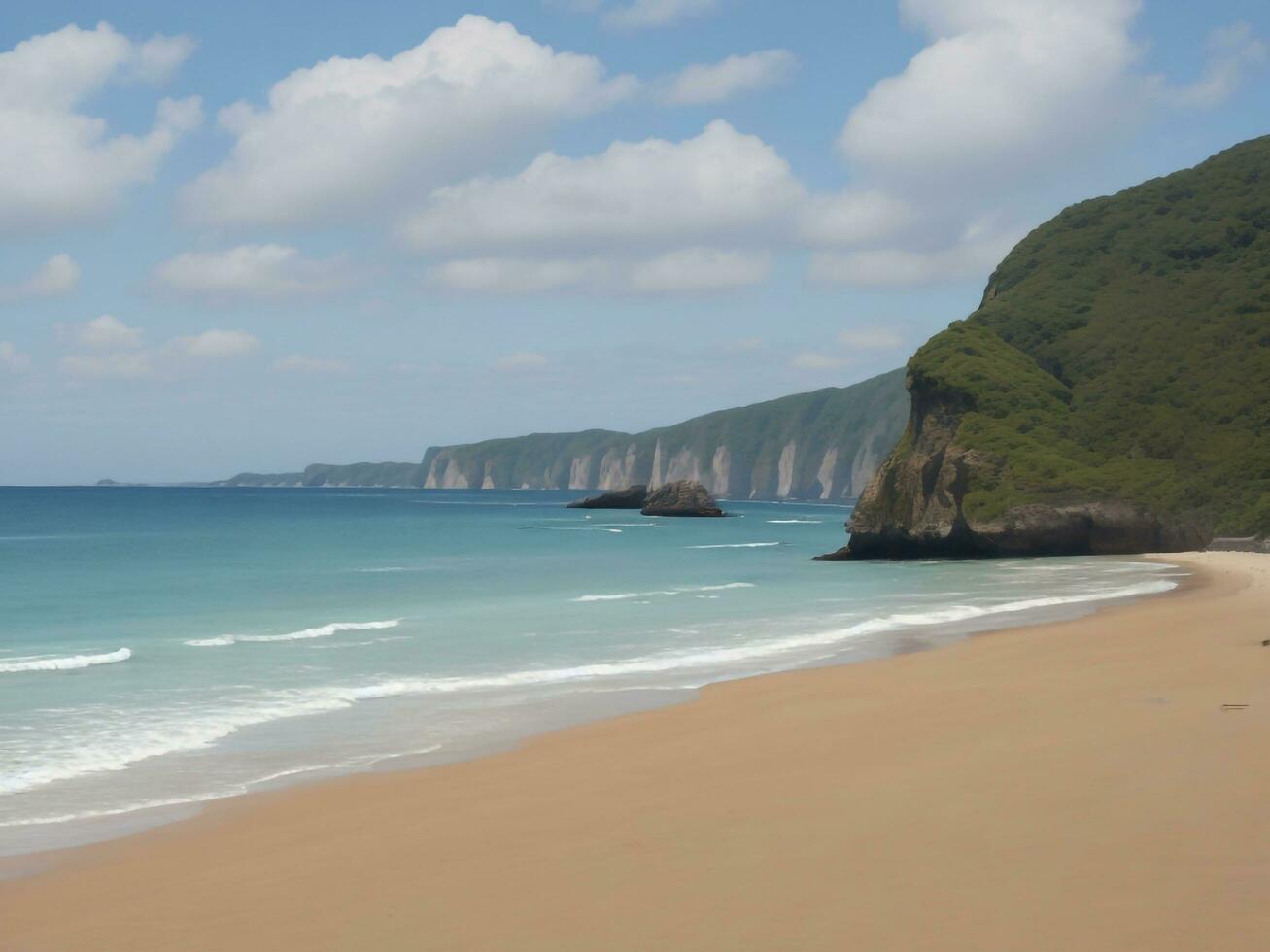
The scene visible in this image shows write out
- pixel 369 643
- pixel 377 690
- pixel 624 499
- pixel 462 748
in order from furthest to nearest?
pixel 624 499 < pixel 369 643 < pixel 377 690 < pixel 462 748

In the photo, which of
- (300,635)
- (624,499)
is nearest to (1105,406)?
(300,635)

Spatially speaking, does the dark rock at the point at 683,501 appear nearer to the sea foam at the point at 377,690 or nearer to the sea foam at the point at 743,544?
the sea foam at the point at 743,544

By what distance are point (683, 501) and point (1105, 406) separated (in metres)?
70.6

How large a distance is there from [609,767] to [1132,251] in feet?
240

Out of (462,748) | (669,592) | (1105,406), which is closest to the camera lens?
(462,748)

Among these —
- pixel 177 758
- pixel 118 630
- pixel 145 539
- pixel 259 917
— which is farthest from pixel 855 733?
pixel 145 539

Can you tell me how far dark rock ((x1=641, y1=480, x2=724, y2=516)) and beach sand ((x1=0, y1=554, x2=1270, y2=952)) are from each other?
4463 inches

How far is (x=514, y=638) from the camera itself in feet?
71.6

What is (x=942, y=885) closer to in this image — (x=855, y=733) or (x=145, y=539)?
(x=855, y=733)

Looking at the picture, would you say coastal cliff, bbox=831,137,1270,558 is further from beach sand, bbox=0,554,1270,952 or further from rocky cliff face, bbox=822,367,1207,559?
beach sand, bbox=0,554,1270,952

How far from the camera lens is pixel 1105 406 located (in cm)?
5878

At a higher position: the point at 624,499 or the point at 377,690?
the point at 624,499

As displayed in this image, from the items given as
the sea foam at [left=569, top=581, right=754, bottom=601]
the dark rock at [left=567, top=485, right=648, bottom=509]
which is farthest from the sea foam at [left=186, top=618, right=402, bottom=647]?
the dark rock at [left=567, top=485, right=648, bottom=509]

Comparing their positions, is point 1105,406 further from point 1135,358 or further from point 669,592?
point 669,592
